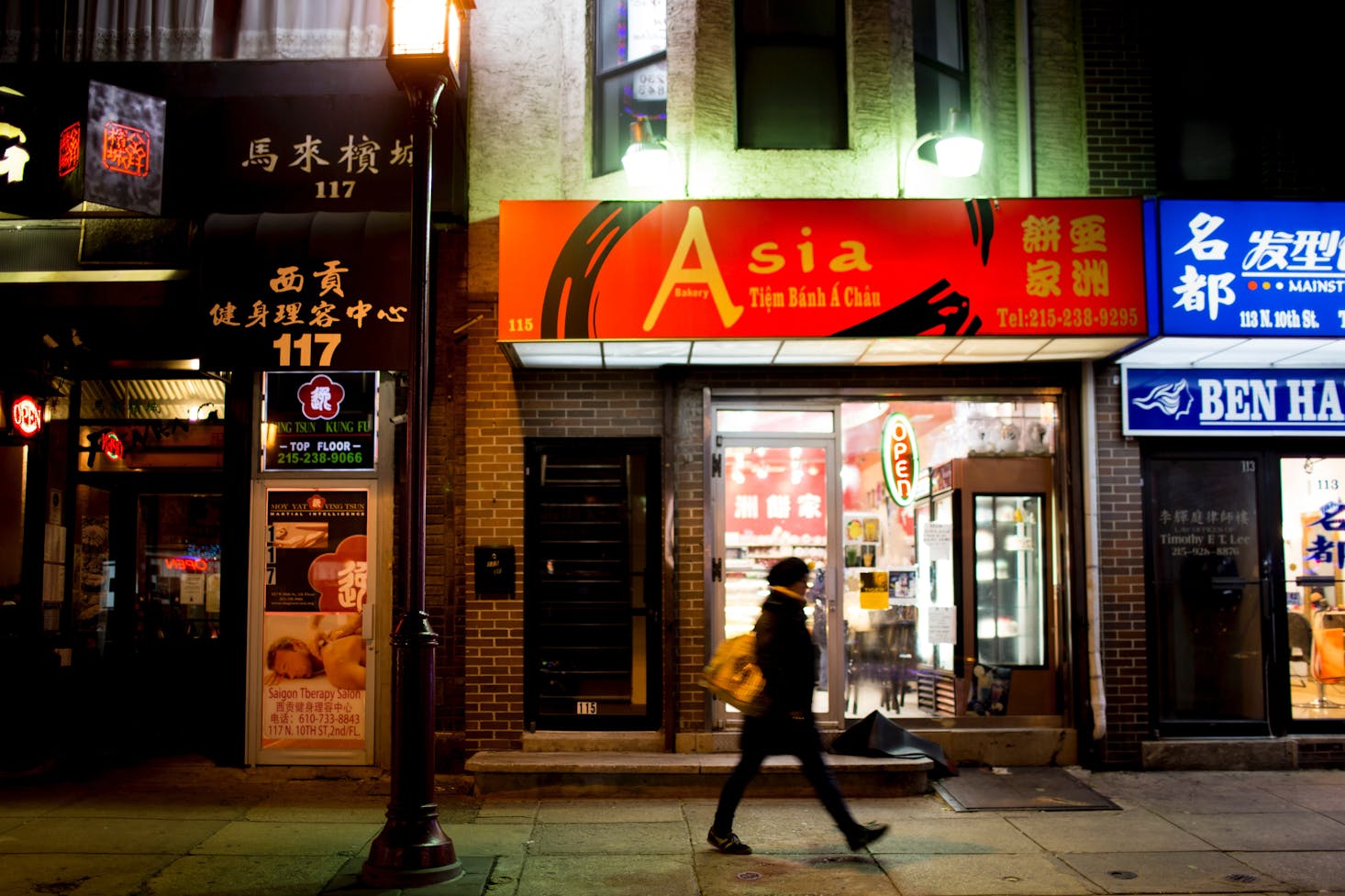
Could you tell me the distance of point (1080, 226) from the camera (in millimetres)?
7539

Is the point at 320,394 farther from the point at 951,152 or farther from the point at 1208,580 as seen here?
the point at 1208,580

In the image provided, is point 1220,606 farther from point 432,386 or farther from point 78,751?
point 78,751

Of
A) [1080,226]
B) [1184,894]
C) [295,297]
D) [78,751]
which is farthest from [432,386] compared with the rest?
[1184,894]

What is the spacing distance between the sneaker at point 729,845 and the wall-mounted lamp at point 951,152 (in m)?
5.42

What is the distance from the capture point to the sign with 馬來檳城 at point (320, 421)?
8703 mm

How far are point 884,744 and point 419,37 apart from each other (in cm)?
603

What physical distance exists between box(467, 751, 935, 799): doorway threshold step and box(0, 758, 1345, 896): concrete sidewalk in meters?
0.12

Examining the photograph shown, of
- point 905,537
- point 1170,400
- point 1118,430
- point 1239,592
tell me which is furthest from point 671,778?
point 1170,400

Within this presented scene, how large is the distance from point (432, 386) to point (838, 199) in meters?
3.68

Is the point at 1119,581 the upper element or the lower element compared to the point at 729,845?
upper

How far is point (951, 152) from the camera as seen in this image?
28.0 ft

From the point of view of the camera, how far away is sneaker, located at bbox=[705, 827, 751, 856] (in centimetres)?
632

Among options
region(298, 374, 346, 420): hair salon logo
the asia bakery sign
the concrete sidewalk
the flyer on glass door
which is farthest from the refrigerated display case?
region(298, 374, 346, 420): hair salon logo

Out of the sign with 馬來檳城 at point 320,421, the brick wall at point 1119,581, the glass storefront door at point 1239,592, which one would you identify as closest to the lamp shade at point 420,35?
the sign with 馬來檳城 at point 320,421
